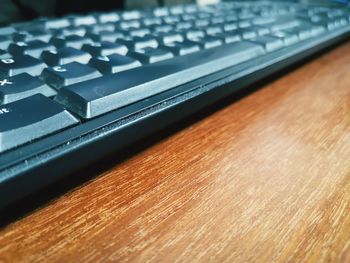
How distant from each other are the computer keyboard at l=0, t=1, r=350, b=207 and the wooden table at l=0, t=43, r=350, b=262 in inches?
1.0

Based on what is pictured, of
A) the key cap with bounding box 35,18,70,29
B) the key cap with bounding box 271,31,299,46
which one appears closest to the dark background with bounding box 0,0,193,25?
the key cap with bounding box 35,18,70,29

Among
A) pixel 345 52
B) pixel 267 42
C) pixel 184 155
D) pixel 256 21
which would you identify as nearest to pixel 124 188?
pixel 184 155

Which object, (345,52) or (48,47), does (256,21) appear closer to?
(345,52)

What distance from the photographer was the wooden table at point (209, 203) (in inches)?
6.6

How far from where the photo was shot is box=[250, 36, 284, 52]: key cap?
38cm

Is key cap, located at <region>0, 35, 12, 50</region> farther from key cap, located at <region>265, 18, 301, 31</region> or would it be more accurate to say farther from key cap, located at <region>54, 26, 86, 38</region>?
key cap, located at <region>265, 18, 301, 31</region>

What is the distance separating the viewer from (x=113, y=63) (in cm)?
26

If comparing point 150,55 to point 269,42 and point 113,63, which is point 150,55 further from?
point 269,42

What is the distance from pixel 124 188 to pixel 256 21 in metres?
0.39

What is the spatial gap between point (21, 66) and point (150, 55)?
10 centimetres

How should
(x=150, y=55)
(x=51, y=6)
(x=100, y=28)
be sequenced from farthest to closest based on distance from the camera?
(x=51, y=6), (x=100, y=28), (x=150, y=55)

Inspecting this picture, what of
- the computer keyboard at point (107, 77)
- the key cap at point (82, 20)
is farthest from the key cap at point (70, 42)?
the key cap at point (82, 20)

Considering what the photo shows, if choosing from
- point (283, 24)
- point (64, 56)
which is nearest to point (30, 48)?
point (64, 56)

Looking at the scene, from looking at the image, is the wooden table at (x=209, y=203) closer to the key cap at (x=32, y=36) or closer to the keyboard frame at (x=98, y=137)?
the keyboard frame at (x=98, y=137)
